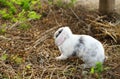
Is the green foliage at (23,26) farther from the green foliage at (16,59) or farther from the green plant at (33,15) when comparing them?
the green foliage at (16,59)

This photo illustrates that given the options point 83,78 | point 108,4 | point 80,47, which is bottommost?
point 83,78

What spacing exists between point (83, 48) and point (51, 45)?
73 centimetres

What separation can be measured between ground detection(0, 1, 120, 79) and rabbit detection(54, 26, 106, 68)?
0.14 m

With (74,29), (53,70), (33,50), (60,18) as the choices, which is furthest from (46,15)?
(53,70)

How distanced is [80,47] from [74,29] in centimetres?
102

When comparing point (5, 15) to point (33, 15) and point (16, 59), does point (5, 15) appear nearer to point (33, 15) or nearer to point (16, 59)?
point (33, 15)

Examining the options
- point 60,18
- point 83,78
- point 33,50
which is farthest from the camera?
point 60,18

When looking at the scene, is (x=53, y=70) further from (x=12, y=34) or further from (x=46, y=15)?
(x=46, y=15)

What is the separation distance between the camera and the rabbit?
455 centimetres

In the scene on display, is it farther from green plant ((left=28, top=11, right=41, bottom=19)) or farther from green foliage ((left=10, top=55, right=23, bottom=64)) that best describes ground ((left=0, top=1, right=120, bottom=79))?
green plant ((left=28, top=11, right=41, bottom=19))

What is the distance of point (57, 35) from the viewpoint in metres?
4.71

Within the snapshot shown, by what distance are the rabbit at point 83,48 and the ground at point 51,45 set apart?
0.14 meters

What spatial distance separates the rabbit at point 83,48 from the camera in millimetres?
4547

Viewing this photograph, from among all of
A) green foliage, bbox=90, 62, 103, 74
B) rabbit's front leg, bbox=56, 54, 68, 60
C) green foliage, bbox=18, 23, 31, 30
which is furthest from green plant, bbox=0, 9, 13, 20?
green foliage, bbox=90, 62, 103, 74
